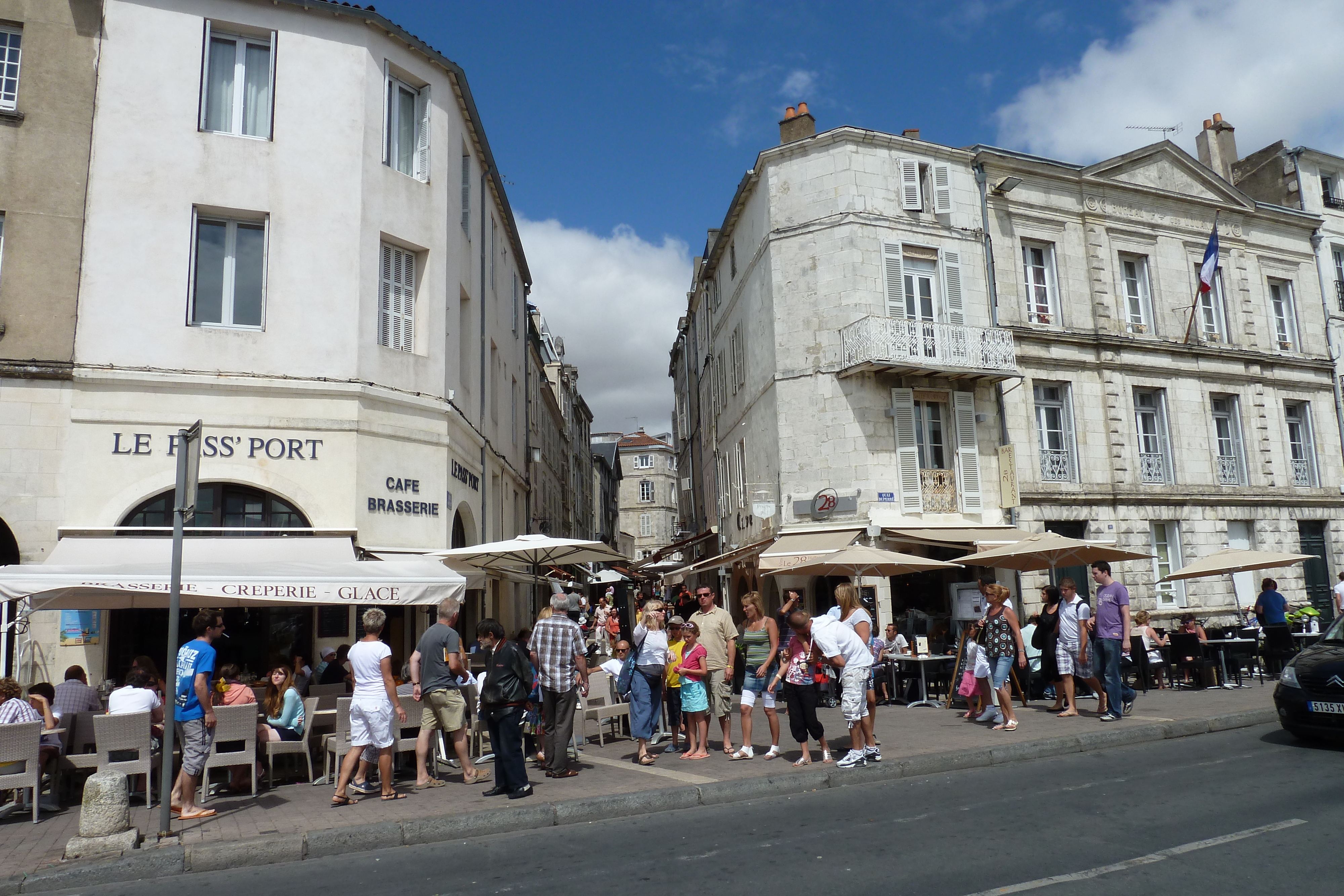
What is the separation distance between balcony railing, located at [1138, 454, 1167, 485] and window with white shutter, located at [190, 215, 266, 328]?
62.3 ft

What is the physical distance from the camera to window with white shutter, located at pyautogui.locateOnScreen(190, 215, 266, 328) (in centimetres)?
1216

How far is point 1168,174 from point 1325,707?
18507 millimetres

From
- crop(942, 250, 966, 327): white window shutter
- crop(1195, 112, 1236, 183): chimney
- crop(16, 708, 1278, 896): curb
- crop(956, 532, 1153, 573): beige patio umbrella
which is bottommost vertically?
crop(16, 708, 1278, 896): curb

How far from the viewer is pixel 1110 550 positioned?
14430mm

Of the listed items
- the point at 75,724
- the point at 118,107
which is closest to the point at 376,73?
the point at 118,107

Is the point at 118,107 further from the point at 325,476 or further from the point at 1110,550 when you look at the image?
the point at 1110,550

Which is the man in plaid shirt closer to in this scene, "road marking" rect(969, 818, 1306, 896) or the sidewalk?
the sidewalk

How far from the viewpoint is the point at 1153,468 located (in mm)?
21438

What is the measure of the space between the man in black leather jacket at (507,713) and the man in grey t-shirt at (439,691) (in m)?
0.60

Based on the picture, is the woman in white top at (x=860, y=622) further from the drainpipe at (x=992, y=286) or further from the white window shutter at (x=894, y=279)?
the drainpipe at (x=992, y=286)

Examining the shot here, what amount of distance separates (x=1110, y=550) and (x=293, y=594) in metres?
12.2

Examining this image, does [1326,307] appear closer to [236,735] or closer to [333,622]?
[333,622]

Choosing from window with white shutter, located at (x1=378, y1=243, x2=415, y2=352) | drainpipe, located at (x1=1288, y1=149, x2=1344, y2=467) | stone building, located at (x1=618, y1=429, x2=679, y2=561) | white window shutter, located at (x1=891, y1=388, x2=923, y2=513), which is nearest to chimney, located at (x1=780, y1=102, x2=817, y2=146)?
white window shutter, located at (x1=891, y1=388, x2=923, y2=513)

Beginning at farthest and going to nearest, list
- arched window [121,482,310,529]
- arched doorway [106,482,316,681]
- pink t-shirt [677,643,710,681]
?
1. arched window [121,482,310,529]
2. arched doorway [106,482,316,681]
3. pink t-shirt [677,643,710,681]
